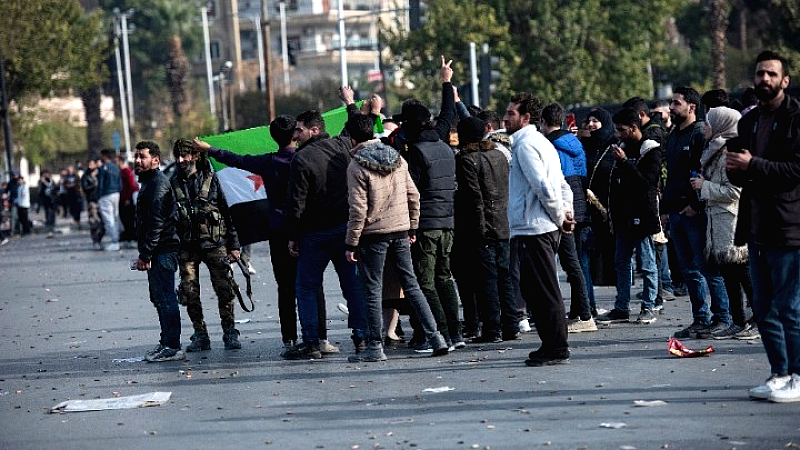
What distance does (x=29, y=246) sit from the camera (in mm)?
40062

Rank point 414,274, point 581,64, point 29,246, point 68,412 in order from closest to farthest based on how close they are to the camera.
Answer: point 68,412
point 414,274
point 29,246
point 581,64

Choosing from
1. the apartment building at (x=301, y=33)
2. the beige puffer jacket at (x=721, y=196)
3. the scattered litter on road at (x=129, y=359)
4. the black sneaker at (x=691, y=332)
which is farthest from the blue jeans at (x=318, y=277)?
the apartment building at (x=301, y=33)

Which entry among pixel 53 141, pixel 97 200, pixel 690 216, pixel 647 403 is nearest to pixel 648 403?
pixel 647 403

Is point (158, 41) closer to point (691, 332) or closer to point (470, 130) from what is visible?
point (470, 130)

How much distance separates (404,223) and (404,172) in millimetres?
378

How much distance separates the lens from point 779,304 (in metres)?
9.76

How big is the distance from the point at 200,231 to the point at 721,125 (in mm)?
4409

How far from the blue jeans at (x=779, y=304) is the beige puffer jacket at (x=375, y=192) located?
3376mm

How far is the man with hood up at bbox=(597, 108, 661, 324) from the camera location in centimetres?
1420

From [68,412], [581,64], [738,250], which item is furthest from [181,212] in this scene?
[581,64]

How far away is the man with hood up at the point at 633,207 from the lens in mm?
14195

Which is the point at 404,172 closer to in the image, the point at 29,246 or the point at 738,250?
the point at 738,250

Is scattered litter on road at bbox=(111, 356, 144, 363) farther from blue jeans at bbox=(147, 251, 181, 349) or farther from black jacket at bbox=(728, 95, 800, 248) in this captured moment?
black jacket at bbox=(728, 95, 800, 248)

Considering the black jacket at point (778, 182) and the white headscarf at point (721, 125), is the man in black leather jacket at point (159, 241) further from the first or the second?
the black jacket at point (778, 182)
